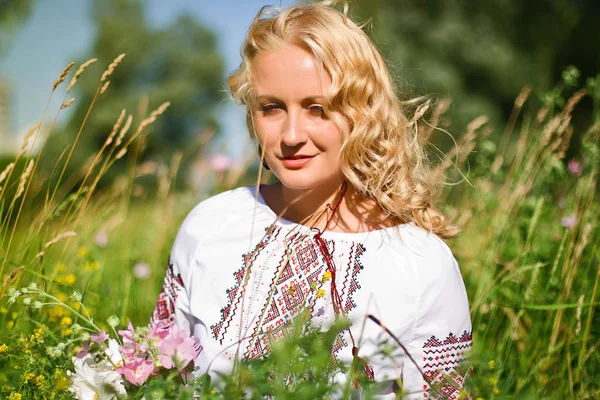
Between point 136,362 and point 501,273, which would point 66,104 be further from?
point 501,273

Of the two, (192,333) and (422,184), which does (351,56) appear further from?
(192,333)

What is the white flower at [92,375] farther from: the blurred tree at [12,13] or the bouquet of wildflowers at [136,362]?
the blurred tree at [12,13]

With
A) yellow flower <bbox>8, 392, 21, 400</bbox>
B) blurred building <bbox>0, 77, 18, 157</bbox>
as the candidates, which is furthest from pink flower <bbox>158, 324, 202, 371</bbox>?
blurred building <bbox>0, 77, 18, 157</bbox>

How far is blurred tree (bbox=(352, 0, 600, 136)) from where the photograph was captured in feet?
37.8

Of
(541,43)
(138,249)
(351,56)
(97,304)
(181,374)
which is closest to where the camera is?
(181,374)

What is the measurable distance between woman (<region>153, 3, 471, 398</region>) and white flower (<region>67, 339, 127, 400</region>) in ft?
1.22

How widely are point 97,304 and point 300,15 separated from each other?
1427mm

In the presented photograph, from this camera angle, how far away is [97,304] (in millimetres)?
2402

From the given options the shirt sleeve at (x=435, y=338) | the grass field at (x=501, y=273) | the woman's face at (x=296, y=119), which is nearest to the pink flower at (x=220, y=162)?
the grass field at (x=501, y=273)

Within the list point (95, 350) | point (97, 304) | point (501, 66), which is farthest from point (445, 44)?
point (95, 350)

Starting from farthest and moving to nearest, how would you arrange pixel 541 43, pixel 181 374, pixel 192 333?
pixel 541 43, pixel 192 333, pixel 181 374

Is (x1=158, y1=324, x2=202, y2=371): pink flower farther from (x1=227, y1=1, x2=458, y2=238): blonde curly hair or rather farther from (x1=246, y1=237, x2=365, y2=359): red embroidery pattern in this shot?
(x1=227, y1=1, x2=458, y2=238): blonde curly hair

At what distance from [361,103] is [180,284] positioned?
0.92 metres

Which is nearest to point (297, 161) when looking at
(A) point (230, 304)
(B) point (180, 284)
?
(A) point (230, 304)
